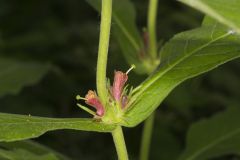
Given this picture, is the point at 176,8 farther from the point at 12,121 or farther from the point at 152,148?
the point at 12,121

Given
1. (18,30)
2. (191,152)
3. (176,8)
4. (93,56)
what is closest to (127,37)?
(191,152)

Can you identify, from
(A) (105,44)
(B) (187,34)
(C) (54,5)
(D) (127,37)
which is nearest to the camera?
(A) (105,44)

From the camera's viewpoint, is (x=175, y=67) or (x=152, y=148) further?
(x=152, y=148)

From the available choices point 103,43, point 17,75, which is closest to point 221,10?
point 103,43

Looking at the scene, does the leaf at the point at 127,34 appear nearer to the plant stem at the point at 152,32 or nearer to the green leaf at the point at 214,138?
the plant stem at the point at 152,32

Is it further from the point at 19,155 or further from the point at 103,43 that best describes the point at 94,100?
the point at 19,155

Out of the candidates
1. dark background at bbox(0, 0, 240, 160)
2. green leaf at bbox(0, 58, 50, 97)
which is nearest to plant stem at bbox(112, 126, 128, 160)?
green leaf at bbox(0, 58, 50, 97)
